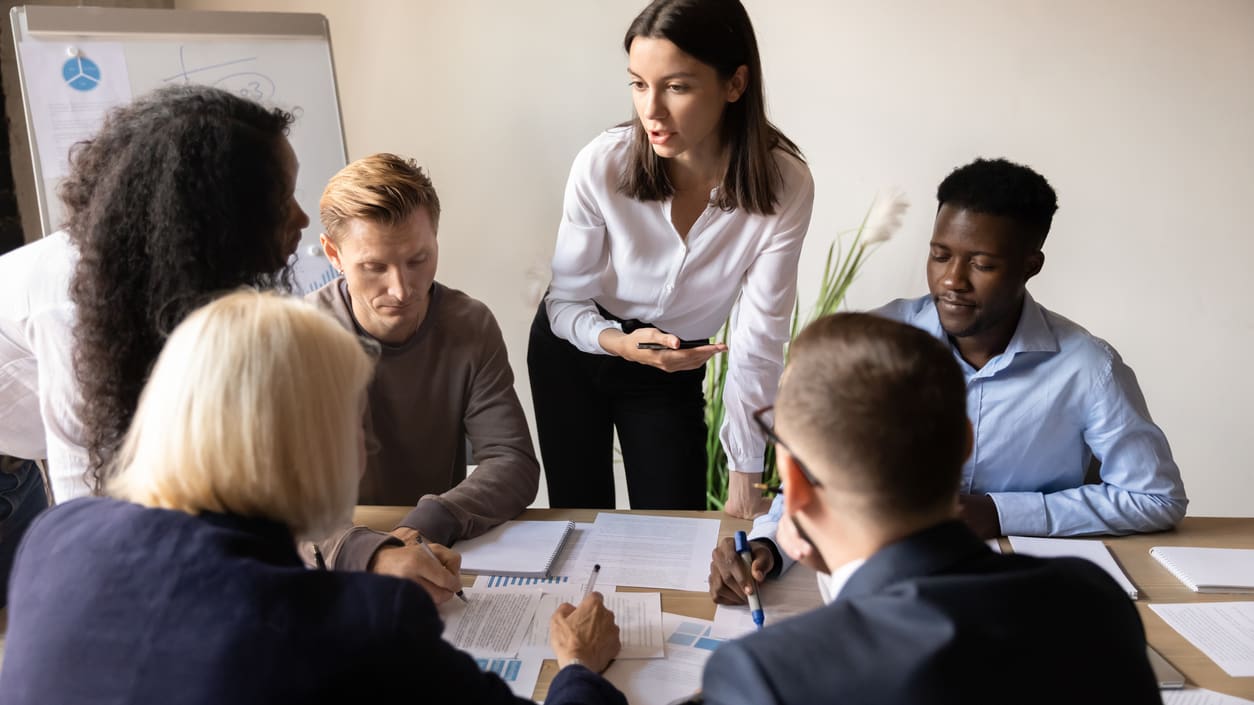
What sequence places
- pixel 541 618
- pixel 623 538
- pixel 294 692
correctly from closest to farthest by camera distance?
pixel 294 692 → pixel 541 618 → pixel 623 538

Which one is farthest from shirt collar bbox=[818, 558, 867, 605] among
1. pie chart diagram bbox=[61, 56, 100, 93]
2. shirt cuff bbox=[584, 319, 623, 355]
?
pie chart diagram bbox=[61, 56, 100, 93]

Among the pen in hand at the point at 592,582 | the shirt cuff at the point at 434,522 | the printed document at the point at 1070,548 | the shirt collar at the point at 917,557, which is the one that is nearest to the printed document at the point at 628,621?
the pen in hand at the point at 592,582

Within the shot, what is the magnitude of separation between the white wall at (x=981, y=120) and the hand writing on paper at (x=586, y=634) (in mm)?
2039

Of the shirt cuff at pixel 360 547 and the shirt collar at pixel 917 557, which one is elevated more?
the shirt collar at pixel 917 557

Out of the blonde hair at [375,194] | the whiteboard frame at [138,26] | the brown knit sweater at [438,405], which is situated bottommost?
the brown knit sweater at [438,405]

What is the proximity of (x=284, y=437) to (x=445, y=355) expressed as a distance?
1063 mm

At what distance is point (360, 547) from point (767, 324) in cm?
100

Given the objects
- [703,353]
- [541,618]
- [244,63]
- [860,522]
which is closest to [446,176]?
[244,63]

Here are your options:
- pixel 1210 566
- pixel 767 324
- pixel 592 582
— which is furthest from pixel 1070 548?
pixel 592 582

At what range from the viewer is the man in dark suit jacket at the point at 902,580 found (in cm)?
77

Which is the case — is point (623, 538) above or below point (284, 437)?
below

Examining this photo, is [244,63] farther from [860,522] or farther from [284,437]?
[860,522]

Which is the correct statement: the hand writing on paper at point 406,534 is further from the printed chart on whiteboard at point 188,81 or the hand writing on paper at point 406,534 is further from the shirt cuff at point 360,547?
the printed chart on whiteboard at point 188,81

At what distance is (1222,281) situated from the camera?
9.41 feet
